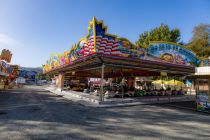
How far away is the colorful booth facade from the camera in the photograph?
1378cm

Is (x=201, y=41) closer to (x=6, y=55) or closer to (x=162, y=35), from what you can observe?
(x=162, y=35)

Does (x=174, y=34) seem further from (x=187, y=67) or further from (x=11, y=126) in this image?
(x=11, y=126)

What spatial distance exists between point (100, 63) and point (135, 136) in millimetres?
9421

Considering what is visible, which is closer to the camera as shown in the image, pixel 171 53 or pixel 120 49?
pixel 120 49

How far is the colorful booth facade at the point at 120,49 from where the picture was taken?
13781 millimetres

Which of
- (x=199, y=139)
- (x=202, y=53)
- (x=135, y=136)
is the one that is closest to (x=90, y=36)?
(x=135, y=136)

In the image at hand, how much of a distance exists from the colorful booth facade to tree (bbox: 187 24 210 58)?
29.5m

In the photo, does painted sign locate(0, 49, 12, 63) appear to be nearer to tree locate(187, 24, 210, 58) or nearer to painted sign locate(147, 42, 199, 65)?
painted sign locate(147, 42, 199, 65)

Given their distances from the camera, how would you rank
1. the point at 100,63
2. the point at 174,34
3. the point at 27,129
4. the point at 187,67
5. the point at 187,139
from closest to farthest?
the point at 187,139 < the point at 27,129 < the point at 100,63 < the point at 187,67 < the point at 174,34

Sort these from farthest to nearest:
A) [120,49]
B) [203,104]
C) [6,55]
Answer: [6,55] < [120,49] < [203,104]

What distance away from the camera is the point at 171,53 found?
63.3ft

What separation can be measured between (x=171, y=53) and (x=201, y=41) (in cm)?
3321

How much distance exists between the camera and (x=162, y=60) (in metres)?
18.4

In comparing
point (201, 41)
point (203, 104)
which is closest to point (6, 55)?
point (203, 104)
